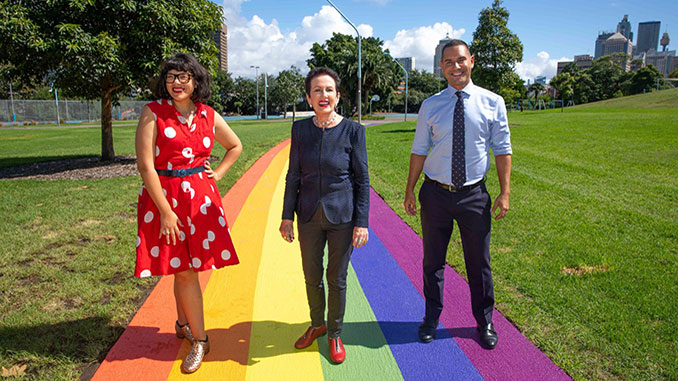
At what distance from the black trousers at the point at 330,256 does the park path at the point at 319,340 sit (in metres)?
0.37

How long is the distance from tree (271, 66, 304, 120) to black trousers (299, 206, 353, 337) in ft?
220

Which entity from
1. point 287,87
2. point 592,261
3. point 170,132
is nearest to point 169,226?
point 170,132

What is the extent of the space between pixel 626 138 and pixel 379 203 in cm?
1221

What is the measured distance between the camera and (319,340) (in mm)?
3234

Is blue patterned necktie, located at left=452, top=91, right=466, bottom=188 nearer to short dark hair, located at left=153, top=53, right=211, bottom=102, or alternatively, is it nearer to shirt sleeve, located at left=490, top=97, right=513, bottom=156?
shirt sleeve, located at left=490, top=97, right=513, bottom=156

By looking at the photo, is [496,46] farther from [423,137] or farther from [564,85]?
[564,85]

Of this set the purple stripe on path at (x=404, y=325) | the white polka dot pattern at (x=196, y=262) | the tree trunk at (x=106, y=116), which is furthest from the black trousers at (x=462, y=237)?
the tree trunk at (x=106, y=116)

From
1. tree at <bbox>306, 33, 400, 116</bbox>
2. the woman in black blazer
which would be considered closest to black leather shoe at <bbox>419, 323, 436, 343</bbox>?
the woman in black blazer

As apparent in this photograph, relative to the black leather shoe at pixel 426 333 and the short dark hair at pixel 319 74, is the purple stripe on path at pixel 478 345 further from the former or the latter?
the short dark hair at pixel 319 74

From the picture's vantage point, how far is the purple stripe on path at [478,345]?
277 cm

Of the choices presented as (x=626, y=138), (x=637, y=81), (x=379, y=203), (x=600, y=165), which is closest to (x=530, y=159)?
(x=600, y=165)

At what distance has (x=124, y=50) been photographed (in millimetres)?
10203

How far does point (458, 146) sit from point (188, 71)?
1877 mm

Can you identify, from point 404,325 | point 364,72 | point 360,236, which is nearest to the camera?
point 360,236
